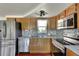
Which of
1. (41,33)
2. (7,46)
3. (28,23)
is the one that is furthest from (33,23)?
(7,46)

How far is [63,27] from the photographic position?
1770 mm

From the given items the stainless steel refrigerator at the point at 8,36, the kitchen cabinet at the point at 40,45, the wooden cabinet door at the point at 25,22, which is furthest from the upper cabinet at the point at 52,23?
the stainless steel refrigerator at the point at 8,36

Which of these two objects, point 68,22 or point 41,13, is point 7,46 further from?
point 68,22

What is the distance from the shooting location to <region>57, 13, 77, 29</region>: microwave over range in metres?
1.70

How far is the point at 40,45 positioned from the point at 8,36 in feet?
1.49

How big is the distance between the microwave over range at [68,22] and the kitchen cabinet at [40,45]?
0.81 ft

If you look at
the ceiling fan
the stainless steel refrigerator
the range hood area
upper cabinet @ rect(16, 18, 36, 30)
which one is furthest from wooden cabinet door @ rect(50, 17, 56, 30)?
the stainless steel refrigerator

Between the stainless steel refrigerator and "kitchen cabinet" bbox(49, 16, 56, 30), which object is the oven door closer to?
"kitchen cabinet" bbox(49, 16, 56, 30)

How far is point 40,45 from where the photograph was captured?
5.73 feet

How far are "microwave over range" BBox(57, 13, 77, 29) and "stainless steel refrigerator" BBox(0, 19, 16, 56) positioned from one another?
60 cm

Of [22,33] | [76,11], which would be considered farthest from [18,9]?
[76,11]

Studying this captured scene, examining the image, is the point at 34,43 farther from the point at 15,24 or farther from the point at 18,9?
the point at 18,9

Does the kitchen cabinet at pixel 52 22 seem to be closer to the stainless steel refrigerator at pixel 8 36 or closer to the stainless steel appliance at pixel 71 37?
the stainless steel appliance at pixel 71 37

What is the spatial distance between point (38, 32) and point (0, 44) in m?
0.53
